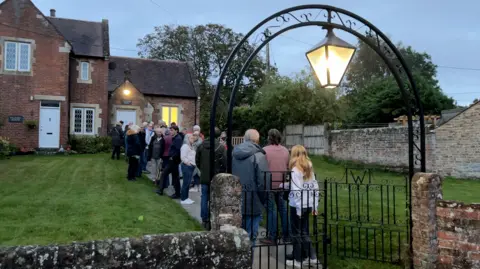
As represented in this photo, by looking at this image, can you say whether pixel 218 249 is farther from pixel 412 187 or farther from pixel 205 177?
pixel 205 177

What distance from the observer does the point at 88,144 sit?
71.2 ft

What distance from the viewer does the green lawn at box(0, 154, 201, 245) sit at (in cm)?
623

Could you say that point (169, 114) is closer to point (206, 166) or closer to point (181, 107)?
point (181, 107)

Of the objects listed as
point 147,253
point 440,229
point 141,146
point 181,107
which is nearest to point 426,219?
point 440,229

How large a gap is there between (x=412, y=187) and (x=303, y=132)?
17849mm

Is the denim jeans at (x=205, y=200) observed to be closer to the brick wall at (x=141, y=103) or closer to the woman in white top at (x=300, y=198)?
the woman in white top at (x=300, y=198)

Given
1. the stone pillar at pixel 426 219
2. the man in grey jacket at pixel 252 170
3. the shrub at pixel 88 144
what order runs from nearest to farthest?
1. the stone pillar at pixel 426 219
2. the man in grey jacket at pixel 252 170
3. the shrub at pixel 88 144

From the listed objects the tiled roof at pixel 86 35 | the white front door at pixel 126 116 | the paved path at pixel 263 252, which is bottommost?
the paved path at pixel 263 252

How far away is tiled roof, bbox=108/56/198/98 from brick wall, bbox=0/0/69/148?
558 centimetres

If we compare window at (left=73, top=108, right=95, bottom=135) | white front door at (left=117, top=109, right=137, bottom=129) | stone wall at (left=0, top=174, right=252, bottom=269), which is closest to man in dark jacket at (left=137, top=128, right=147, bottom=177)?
stone wall at (left=0, top=174, right=252, bottom=269)

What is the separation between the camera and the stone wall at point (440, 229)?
17.6ft

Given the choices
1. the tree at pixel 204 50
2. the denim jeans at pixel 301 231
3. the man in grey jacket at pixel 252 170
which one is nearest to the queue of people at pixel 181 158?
the man in grey jacket at pixel 252 170

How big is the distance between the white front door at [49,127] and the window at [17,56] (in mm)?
2396

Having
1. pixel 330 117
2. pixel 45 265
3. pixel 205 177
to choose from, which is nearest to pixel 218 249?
pixel 45 265
